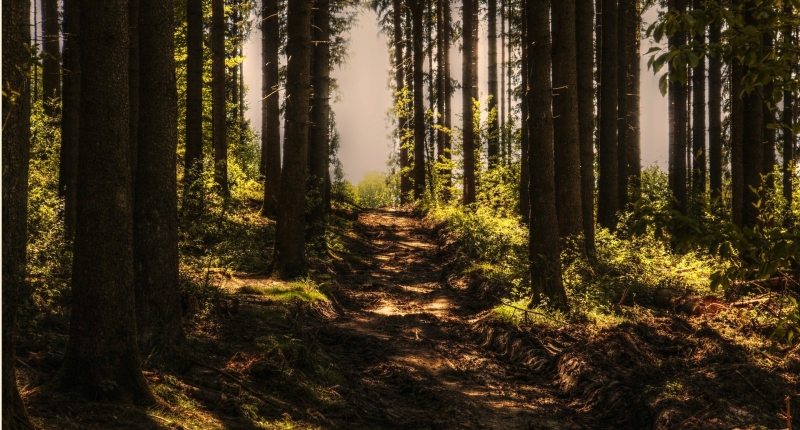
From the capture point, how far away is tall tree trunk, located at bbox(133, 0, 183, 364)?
24.3 feet

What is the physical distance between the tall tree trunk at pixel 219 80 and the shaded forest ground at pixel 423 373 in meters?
7.92

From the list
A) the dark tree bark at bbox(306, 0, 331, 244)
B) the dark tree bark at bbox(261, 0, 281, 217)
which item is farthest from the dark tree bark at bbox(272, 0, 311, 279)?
the dark tree bark at bbox(261, 0, 281, 217)

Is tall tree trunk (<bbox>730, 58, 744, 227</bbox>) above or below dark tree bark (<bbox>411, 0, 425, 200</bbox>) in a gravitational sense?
below

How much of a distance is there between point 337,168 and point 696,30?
38902mm

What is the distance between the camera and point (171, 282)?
764 centimetres

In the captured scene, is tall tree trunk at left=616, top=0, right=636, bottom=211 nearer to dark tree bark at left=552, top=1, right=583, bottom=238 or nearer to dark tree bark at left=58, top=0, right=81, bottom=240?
dark tree bark at left=552, top=1, right=583, bottom=238

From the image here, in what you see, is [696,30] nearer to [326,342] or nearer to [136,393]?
[136,393]

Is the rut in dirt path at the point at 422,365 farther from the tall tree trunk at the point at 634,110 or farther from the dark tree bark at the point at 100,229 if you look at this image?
the tall tree trunk at the point at 634,110

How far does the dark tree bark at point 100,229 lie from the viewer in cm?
572

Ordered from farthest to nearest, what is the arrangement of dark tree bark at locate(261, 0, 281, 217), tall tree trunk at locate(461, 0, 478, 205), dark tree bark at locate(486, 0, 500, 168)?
dark tree bark at locate(486, 0, 500, 168) < tall tree trunk at locate(461, 0, 478, 205) < dark tree bark at locate(261, 0, 281, 217)

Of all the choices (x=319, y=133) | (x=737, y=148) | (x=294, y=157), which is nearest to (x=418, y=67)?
(x=319, y=133)

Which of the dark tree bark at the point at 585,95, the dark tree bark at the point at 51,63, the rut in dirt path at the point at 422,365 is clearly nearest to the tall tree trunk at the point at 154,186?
the rut in dirt path at the point at 422,365

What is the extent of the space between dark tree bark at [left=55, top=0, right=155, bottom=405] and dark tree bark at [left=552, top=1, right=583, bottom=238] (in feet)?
30.4

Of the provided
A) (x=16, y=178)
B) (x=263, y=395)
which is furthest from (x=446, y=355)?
(x=16, y=178)
